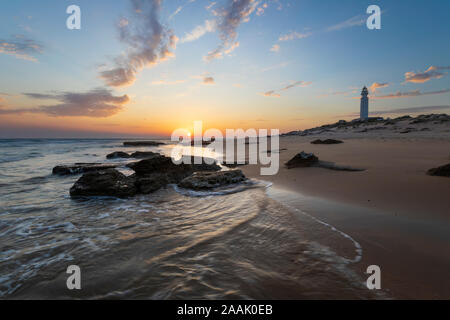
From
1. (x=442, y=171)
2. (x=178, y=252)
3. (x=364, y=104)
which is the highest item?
(x=364, y=104)

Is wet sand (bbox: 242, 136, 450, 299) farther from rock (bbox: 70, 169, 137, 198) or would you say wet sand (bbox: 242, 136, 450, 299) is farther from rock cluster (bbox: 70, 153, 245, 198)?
rock (bbox: 70, 169, 137, 198)

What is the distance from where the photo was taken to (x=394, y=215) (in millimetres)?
3660

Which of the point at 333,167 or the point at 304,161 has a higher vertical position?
the point at 304,161

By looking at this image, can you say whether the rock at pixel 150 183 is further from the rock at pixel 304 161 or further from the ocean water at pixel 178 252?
the rock at pixel 304 161

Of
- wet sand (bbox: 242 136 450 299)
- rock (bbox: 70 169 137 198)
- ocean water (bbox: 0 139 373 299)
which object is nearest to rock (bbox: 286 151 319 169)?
wet sand (bbox: 242 136 450 299)

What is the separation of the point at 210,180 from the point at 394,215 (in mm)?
5224

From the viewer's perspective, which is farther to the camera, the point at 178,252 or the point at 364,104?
the point at 364,104

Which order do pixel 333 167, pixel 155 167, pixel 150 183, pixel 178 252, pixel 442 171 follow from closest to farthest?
pixel 178 252, pixel 442 171, pixel 150 183, pixel 333 167, pixel 155 167

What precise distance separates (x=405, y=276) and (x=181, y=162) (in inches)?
339

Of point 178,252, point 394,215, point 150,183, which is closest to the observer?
point 178,252

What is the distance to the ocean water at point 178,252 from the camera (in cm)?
220

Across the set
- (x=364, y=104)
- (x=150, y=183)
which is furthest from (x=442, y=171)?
(x=364, y=104)

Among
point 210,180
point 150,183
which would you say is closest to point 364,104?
point 210,180

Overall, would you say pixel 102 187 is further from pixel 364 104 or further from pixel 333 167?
pixel 364 104
